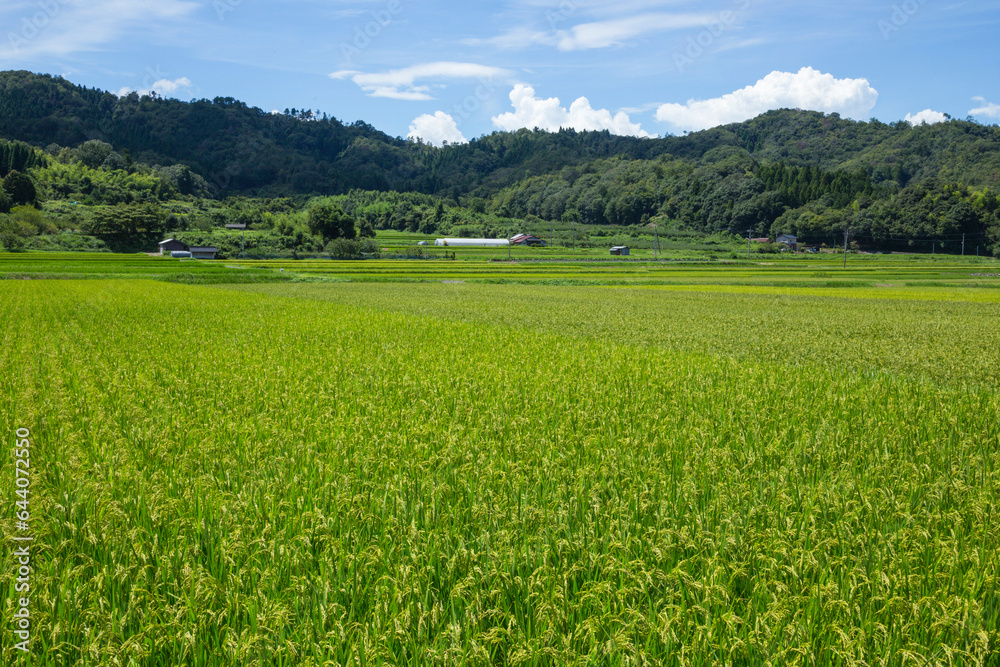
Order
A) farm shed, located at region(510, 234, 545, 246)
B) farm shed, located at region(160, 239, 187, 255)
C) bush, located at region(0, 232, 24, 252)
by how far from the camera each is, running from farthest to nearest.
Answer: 1. farm shed, located at region(510, 234, 545, 246)
2. farm shed, located at region(160, 239, 187, 255)
3. bush, located at region(0, 232, 24, 252)

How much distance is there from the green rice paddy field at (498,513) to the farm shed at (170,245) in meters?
99.2

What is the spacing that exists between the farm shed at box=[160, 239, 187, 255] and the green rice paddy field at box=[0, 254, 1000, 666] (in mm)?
99235

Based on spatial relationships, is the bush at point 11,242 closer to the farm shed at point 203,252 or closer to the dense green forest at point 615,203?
the dense green forest at point 615,203

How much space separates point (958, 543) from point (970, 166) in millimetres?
188615

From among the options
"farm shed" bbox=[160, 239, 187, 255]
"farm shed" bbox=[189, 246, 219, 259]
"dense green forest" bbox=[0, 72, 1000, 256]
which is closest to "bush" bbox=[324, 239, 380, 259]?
"dense green forest" bbox=[0, 72, 1000, 256]

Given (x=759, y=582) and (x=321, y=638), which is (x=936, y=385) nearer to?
(x=759, y=582)

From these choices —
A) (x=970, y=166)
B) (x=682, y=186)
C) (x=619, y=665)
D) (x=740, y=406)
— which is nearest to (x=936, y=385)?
(x=740, y=406)

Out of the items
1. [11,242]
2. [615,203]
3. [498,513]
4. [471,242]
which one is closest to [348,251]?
[471,242]

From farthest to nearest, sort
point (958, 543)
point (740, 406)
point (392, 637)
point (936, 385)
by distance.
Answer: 1. point (936, 385)
2. point (740, 406)
3. point (958, 543)
4. point (392, 637)

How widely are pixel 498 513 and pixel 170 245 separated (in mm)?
111431

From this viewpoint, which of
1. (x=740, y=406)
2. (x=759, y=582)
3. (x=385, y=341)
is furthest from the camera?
(x=385, y=341)

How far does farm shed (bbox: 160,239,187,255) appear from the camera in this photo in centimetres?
10062

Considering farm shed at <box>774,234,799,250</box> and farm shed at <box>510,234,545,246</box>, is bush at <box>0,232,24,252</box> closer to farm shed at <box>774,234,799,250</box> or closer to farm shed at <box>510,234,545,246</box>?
farm shed at <box>510,234,545,246</box>

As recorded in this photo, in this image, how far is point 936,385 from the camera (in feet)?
36.9
